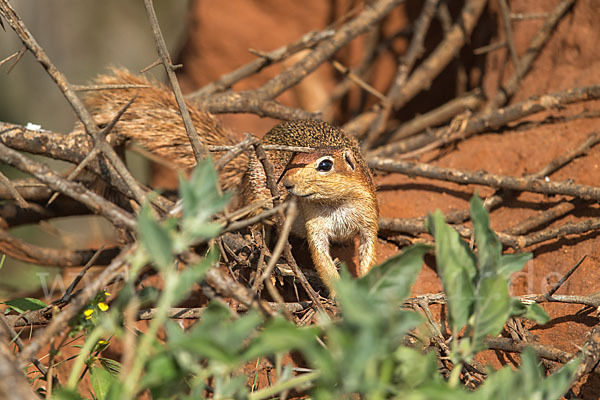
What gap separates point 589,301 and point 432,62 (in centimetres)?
232

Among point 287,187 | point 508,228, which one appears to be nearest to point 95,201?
point 287,187

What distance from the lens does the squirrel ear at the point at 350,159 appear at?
2.41m

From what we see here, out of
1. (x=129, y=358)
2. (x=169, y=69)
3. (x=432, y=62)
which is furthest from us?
(x=432, y=62)

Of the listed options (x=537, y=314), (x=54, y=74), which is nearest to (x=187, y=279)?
(x=537, y=314)

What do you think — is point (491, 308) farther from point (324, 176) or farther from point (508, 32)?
point (508, 32)

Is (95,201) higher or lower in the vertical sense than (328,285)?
higher

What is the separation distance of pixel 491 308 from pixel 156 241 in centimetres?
66

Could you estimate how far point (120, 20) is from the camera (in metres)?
Answer: 5.32

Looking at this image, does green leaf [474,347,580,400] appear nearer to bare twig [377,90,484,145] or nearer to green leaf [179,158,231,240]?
green leaf [179,158,231,240]

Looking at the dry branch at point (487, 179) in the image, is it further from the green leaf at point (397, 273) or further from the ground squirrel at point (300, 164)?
the green leaf at point (397, 273)

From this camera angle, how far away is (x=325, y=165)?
2303 mm

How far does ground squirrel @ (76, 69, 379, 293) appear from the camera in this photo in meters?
2.30

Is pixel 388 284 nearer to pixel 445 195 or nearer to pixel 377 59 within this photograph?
pixel 445 195

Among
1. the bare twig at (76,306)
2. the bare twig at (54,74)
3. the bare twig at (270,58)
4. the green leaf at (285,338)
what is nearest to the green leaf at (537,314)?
the green leaf at (285,338)
